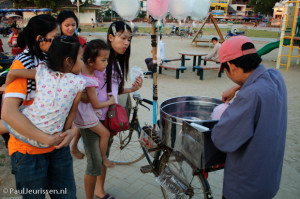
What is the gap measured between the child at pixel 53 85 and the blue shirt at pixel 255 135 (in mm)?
1004

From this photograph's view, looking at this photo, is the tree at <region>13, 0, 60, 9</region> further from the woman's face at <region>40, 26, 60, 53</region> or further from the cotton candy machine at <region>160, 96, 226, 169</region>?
the cotton candy machine at <region>160, 96, 226, 169</region>

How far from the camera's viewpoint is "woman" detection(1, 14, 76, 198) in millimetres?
1426

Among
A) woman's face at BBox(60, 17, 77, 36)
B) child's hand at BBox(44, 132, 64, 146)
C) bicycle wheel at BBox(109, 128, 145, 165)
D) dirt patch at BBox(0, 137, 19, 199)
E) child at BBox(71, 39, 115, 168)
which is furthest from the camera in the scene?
bicycle wheel at BBox(109, 128, 145, 165)

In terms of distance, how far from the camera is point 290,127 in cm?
449

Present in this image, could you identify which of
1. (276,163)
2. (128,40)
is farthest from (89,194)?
(276,163)

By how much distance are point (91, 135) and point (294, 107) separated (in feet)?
17.4

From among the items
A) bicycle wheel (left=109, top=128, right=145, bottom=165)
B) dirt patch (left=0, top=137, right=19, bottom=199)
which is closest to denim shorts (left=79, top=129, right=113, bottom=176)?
bicycle wheel (left=109, top=128, right=145, bottom=165)

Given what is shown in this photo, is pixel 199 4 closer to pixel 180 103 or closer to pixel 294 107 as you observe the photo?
pixel 180 103

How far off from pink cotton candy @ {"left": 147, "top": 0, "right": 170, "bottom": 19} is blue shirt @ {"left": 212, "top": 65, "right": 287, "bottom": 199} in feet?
3.55

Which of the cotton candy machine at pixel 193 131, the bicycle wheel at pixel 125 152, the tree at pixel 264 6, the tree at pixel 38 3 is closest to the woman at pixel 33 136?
the cotton candy machine at pixel 193 131

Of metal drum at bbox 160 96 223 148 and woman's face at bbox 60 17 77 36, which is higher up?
woman's face at bbox 60 17 77 36

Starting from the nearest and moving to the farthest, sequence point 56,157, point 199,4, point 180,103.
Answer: point 56,157, point 199,4, point 180,103

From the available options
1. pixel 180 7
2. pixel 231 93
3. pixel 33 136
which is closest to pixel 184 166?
pixel 231 93

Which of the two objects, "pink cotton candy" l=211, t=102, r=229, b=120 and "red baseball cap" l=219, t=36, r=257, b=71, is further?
"pink cotton candy" l=211, t=102, r=229, b=120
